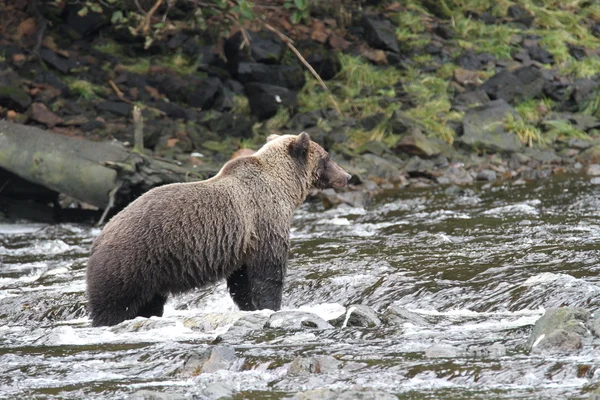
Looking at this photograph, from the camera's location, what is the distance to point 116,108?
1895 cm

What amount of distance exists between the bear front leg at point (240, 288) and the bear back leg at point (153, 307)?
76cm

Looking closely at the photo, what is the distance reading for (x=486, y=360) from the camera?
643 cm

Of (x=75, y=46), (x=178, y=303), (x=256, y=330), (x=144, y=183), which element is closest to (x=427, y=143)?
(x=144, y=183)

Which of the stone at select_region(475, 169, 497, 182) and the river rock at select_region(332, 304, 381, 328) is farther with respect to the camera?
the stone at select_region(475, 169, 497, 182)

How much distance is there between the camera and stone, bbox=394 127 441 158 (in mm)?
18250

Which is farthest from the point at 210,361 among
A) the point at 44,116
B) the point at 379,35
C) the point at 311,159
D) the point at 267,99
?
the point at 379,35

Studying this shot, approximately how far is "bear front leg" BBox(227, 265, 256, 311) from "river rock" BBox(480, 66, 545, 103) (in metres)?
12.8

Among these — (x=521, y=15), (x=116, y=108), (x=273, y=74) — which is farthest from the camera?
(x=521, y=15)

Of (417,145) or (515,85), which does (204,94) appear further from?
(515,85)

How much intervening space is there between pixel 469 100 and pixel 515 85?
1074 mm

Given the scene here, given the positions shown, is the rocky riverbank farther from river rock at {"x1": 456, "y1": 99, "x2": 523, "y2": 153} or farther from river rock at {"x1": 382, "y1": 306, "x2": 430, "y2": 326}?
river rock at {"x1": 382, "y1": 306, "x2": 430, "y2": 326}

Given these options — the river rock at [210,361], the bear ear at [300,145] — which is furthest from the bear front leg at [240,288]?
the river rock at [210,361]

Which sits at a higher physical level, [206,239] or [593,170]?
[206,239]

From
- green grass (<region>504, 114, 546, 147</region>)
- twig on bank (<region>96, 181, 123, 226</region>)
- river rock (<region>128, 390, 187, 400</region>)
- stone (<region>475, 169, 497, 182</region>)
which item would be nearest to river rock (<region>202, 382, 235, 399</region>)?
river rock (<region>128, 390, 187, 400</region>)
